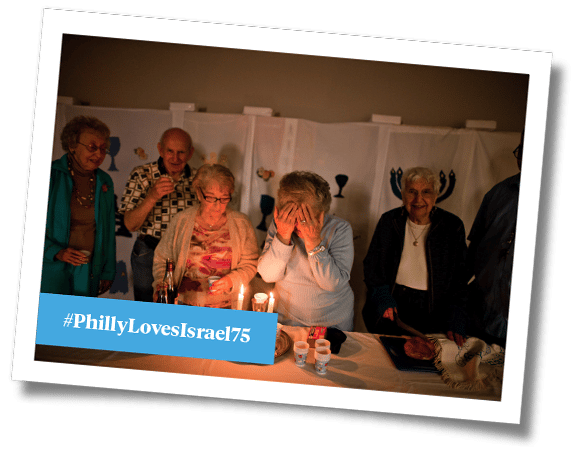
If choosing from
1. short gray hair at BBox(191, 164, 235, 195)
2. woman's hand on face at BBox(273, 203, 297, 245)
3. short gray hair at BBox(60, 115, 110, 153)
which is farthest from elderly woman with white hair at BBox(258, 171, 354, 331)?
short gray hair at BBox(60, 115, 110, 153)

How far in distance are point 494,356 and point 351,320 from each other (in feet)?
1.85

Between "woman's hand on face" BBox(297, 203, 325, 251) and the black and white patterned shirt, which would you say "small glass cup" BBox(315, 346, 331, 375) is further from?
the black and white patterned shirt

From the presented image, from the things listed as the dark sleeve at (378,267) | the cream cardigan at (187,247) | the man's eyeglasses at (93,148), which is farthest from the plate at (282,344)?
the man's eyeglasses at (93,148)

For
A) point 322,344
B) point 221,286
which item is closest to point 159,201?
point 221,286

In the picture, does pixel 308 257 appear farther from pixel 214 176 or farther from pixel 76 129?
pixel 76 129

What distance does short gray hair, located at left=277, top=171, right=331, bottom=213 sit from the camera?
1.22 metres

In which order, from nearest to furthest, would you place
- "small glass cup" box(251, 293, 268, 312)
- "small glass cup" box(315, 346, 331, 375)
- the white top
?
"small glass cup" box(315, 346, 331, 375)
"small glass cup" box(251, 293, 268, 312)
the white top

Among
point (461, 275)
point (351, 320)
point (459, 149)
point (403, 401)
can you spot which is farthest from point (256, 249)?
point (459, 149)

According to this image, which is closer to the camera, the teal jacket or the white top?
the teal jacket

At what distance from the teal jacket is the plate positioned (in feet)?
2.84

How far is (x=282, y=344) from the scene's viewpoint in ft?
3.66

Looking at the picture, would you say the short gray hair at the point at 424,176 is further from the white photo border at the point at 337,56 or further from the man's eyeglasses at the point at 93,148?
the man's eyeglasses at the point at 93,148

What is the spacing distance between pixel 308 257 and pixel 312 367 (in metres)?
0.43

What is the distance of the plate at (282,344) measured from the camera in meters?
1.09
